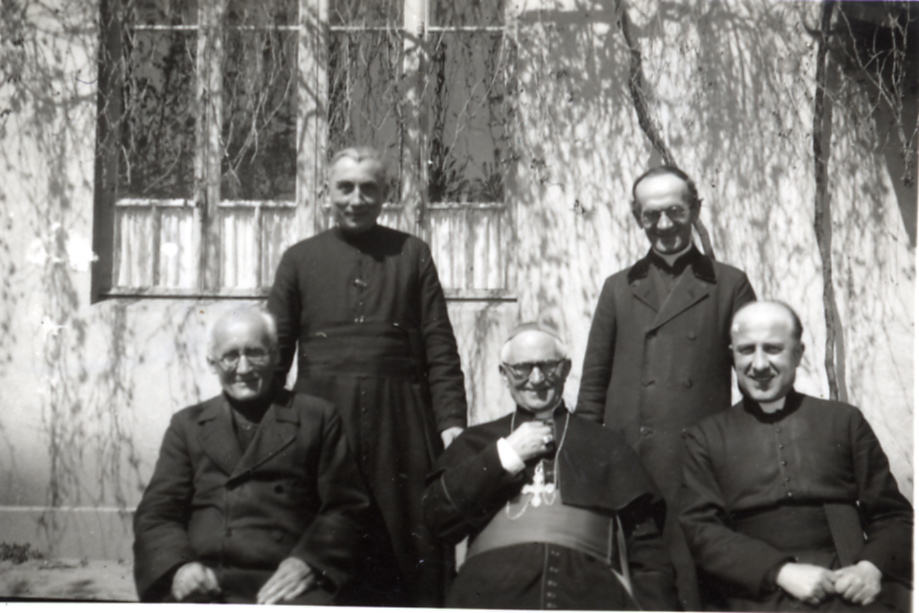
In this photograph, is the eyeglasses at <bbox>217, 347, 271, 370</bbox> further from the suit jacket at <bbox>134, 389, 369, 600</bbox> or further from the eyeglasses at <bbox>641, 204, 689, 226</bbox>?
the eyeglasses at <bbox>641, 204, 689, 226</bbox>

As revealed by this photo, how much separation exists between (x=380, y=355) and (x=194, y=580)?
3.12 ft

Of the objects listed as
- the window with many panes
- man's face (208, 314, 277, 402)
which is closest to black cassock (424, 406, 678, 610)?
man's face (208, 314, 277, 402)

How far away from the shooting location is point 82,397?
4535 millimetres

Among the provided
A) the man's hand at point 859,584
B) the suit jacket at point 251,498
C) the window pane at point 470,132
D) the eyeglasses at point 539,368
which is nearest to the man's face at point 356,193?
the suit jacket at point 251,498

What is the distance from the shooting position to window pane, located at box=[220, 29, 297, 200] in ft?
15.3

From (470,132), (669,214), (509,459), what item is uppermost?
(470,132)

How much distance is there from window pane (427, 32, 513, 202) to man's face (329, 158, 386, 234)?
3.28ft

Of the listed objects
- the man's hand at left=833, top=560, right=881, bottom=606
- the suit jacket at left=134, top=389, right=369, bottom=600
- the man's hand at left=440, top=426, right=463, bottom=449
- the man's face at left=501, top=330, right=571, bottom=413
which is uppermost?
the man's face at left=501, top=330, right=571, bottom=413

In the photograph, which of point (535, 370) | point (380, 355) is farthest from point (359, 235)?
point (535, 370)

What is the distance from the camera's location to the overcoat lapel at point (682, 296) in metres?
3.53

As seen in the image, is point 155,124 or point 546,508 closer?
point 546,508

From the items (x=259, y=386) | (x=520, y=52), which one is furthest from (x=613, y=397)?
(x=520, y=52)

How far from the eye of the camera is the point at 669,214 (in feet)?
11.3

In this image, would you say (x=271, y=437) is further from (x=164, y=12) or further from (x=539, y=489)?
(x=164, y=12)
